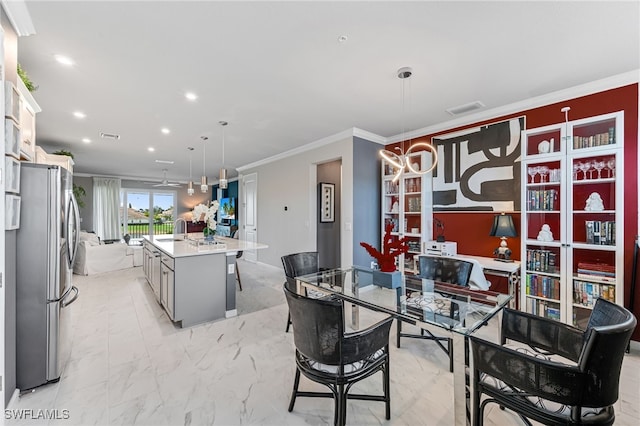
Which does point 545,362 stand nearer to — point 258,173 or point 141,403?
point 141,403

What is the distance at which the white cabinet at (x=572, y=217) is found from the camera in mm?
2684

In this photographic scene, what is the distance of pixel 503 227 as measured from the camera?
131 inches

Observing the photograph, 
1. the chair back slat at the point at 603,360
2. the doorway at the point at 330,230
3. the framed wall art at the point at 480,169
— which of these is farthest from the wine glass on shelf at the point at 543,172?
the doorway at the point at 330,230

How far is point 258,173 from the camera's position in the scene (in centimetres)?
699

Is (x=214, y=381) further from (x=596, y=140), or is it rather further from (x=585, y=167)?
(x=596, y=140)

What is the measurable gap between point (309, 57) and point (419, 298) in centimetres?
221

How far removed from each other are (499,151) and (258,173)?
5.17 metres

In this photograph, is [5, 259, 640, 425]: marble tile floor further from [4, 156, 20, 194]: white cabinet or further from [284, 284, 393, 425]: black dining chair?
[4, 156, 20, 194]: white cabinet

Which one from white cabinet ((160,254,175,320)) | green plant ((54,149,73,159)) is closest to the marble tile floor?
white cabinet ((160,254,175,320))

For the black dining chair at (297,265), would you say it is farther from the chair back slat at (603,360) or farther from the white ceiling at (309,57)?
the chair back slat at (603,360)

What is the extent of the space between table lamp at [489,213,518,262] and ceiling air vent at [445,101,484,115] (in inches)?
54.3

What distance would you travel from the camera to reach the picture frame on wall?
560 centimetres

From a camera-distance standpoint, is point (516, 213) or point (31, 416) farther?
point (516, 213)

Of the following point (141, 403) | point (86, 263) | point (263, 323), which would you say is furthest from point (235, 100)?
point (86, 263)
